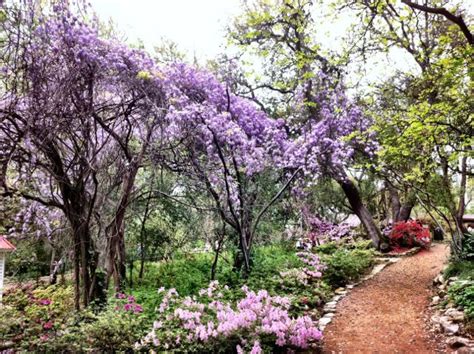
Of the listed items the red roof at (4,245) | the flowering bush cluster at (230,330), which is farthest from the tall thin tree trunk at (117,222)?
the red roof at (4,245)

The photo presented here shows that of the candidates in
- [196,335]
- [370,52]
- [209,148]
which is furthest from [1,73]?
[370,52]

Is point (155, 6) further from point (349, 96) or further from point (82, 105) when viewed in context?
point (349, 96)

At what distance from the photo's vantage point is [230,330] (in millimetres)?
3809

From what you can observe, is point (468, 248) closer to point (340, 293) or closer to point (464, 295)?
point (464, 295)

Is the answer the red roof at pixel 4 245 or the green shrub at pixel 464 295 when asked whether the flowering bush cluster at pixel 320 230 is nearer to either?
the green shrub at pixel 464 295

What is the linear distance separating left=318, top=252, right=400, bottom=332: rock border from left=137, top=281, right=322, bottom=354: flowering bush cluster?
828 millimetres

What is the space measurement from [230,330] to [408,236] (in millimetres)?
8807

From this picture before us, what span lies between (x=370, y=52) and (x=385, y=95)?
115 centimetres

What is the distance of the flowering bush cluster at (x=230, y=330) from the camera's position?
378 cm

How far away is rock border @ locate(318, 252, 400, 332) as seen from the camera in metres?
5.05

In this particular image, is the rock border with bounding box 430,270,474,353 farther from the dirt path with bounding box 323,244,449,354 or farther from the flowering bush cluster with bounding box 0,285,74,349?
the flowering bush cluster with bounding box 0,285,74,349

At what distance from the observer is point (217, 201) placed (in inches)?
255

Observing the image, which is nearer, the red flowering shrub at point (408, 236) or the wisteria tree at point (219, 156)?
the wisteria tree at point (219, 156)

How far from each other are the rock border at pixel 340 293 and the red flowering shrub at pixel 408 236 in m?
1.35
